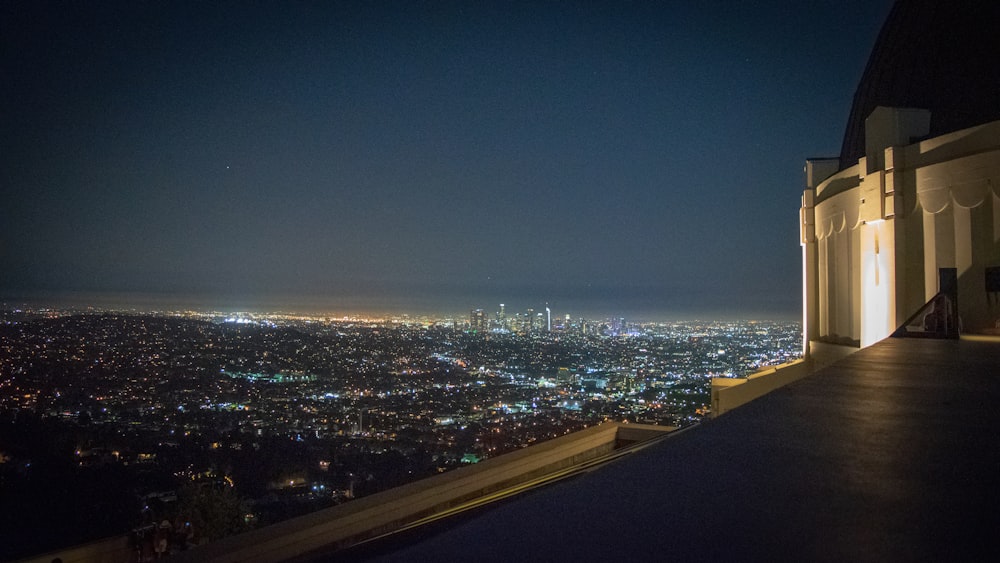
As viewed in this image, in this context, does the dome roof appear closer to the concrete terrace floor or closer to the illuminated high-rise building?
the concrete terrace floor

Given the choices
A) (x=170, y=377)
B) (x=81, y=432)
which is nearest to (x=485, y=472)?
(x=81, y=432)

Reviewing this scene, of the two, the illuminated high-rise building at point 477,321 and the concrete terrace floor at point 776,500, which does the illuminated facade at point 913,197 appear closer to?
the concrete terrace floor at point 776,500

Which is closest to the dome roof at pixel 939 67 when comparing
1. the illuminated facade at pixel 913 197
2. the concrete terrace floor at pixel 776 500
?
the illuminated facade at pixel 913 197

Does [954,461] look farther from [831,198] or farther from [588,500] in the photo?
[831,198]

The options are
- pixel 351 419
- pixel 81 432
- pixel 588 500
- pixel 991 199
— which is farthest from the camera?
pixel 351 419

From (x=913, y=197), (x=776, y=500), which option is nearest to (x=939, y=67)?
(x=913, y=197)
